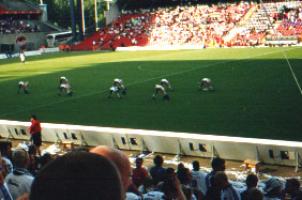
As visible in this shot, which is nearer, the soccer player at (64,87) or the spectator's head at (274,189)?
the spectator's head at (274,189)

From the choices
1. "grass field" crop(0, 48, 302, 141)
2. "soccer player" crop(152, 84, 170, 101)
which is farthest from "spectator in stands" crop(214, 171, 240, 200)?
"soccer player" crop(152, 84, 170, 101)

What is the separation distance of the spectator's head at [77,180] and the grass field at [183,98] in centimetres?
1502

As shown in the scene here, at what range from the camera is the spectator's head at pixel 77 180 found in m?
2.06

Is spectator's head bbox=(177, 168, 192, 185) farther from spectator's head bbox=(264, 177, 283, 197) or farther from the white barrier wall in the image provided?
the white barrier wall

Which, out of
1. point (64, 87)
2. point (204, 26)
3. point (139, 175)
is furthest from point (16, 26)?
point (139, 175)

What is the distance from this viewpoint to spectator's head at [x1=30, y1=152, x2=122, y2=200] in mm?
2062

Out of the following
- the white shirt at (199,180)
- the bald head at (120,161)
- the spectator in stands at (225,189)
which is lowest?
the white shirt at (199,180)

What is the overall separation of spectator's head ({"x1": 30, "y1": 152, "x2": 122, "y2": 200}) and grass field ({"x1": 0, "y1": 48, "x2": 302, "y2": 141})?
49.3 feet

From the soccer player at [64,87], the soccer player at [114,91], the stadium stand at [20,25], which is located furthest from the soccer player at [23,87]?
the stadium stand at [20,25]

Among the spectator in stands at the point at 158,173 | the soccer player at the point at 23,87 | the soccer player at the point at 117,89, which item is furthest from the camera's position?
the soccer player at the point at 23,87

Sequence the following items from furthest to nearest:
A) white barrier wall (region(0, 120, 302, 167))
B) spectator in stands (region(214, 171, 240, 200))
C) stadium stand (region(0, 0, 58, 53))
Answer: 1. stadium stand (region(0, 0, 58, 53))
2. white barrier wall (region(0, 120, 302, 167))
3. spectator in stands (region(214, 171, 240, 200))

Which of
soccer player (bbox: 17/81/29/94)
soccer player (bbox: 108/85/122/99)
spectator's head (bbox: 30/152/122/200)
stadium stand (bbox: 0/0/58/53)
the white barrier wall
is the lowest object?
stadium stand (bbox: 0/0/58/53)

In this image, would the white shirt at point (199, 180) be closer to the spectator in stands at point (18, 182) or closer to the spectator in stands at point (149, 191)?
the spectator in stands at point (149, 191)

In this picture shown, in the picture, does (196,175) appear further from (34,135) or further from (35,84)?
(35,84)
